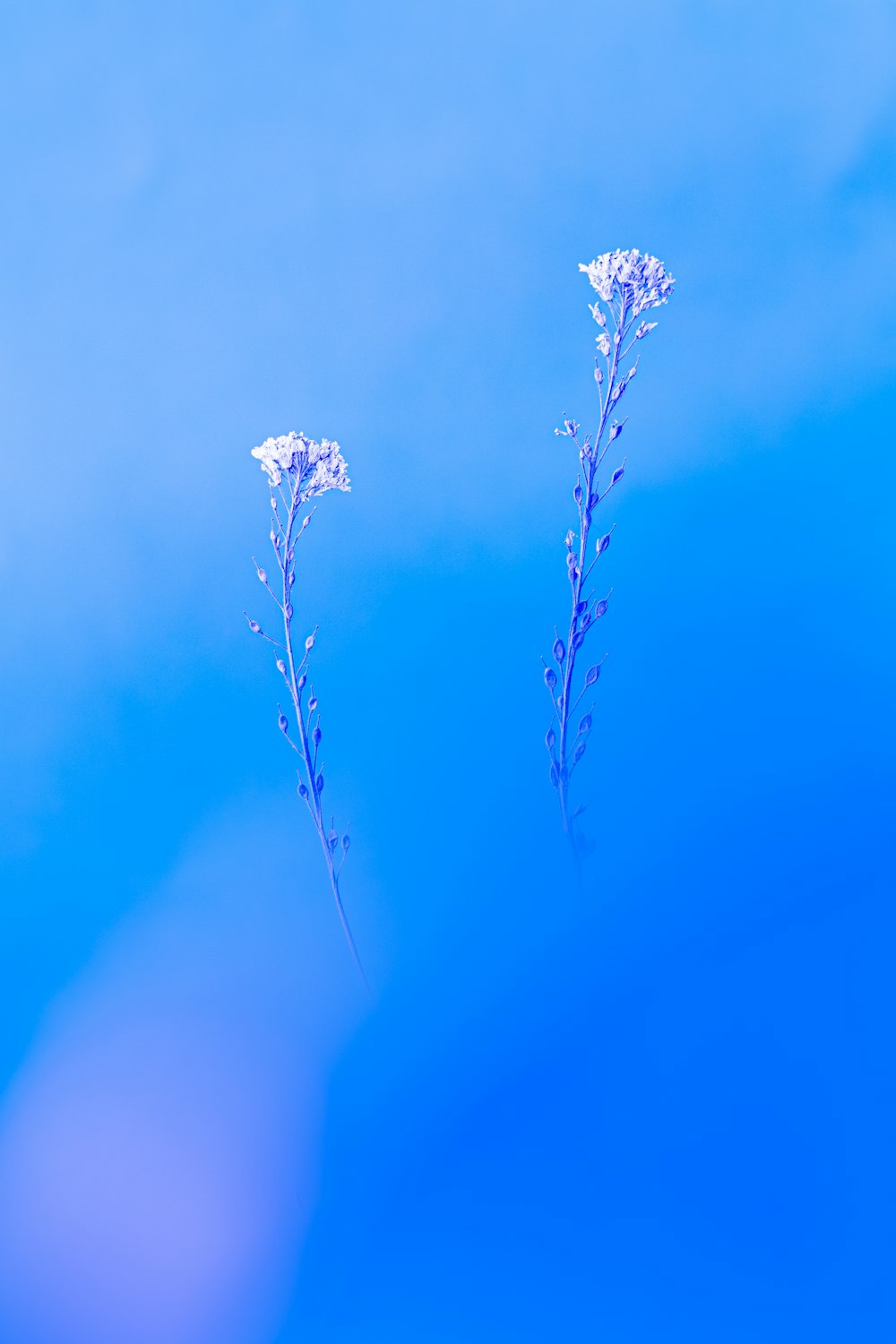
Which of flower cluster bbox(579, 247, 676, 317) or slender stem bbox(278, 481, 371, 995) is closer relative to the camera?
flower cluster bbox(579, 247, 676, 317)

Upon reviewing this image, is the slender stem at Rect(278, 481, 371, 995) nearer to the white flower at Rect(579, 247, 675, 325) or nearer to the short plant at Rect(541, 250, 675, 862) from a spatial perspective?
the short plant at Rect(541, 250, 675, 862)

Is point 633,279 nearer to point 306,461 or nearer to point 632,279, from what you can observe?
point 632,279

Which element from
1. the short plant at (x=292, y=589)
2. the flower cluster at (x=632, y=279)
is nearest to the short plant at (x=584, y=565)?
the flower cluster at (x=632, y=279)

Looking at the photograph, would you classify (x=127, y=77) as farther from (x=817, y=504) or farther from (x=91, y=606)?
(x=817, y=504)

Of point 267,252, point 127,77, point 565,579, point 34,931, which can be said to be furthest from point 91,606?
point 127,77

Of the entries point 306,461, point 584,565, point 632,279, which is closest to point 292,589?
point 306,461

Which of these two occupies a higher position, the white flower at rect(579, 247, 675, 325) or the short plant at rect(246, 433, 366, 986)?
the white flower at rect(579, 247, 675, 325)

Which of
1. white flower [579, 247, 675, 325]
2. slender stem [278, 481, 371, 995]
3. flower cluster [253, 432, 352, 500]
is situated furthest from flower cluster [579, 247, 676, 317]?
slender stem [278, 481, 371, 995]
